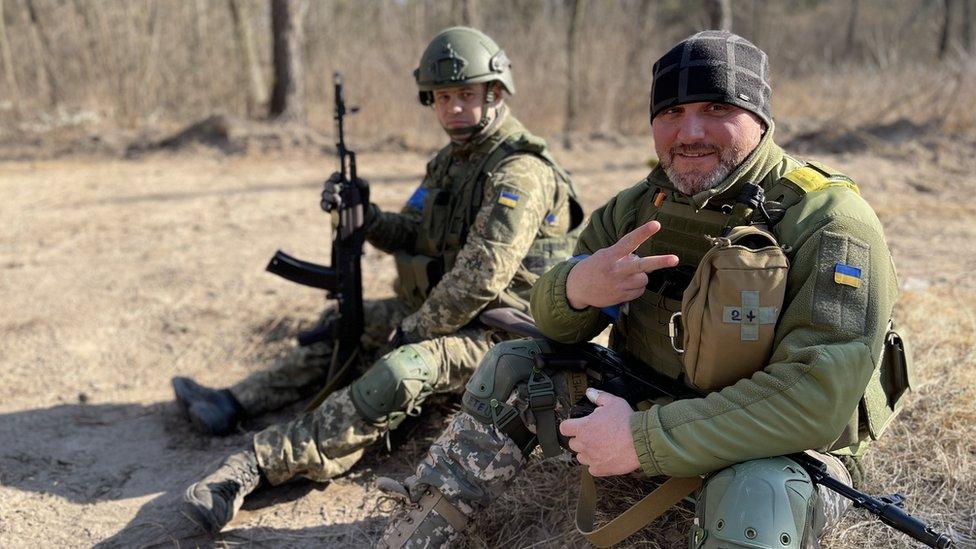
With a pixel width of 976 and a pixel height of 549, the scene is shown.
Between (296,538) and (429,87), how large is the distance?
2.01m

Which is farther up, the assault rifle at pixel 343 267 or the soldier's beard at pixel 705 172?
the soldier's beard at pixel 705 172

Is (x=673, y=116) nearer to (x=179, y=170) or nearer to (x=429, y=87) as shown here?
(x=429, y=87)

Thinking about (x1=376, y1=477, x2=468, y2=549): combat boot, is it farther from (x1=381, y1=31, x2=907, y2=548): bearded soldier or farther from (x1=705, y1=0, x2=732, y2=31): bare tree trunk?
(x1=705, y1=0, x2=732, y2=31): bare tree trunk

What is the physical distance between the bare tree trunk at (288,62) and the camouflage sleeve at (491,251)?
8.25m

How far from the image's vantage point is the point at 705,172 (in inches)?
85.7

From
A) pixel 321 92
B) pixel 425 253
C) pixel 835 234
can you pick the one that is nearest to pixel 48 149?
pixel 321 92

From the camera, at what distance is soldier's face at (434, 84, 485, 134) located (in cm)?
358

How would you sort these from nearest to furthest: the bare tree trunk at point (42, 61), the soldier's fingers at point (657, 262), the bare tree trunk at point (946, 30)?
the soldier's fingers at point (657, 262)
the bare tree trunk at point (42, 61)
the bare tree trunk at point (946, 30)

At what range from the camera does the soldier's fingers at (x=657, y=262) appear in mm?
2047

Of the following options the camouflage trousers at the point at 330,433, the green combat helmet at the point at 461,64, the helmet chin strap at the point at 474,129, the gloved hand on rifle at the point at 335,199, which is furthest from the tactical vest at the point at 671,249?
the gloved hand on rifle at the point at 335,199

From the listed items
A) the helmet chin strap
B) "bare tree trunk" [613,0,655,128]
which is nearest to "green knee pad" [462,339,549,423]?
the helmet chin strap

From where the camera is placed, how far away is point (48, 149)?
36.8ft

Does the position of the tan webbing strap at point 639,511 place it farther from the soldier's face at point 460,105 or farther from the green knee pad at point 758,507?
the soldier's face at point 460,105

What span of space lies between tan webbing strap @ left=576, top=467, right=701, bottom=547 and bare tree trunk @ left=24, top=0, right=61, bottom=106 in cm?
1381
